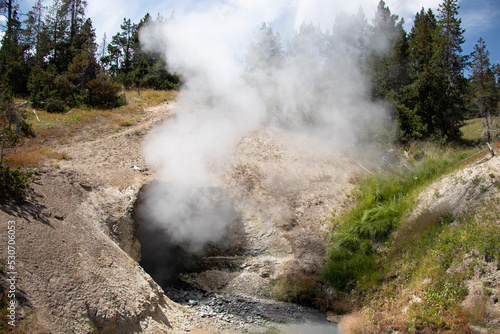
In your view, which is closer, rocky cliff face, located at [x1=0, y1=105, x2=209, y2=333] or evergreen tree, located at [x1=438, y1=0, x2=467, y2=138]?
rocky cliff face, located at [x1=0, y1=105, x2=209, y2=333]

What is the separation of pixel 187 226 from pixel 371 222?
6.36 metres

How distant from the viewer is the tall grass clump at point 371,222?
10289mm

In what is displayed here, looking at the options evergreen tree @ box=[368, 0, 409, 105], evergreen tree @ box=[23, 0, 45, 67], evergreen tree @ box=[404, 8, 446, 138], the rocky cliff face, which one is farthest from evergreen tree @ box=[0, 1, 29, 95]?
evergreen tree @ box=[404, 8, 446, 138]

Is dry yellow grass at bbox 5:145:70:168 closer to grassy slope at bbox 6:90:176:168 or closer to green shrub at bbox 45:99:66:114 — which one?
grassy slope at bbox 6:90:176:168

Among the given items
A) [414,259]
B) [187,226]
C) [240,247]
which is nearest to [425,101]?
[414,259]

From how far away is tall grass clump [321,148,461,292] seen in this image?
33.8 ft

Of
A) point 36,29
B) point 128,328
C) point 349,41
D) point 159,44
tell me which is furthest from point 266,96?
point 36,29

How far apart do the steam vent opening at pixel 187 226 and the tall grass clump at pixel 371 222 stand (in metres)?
3.38

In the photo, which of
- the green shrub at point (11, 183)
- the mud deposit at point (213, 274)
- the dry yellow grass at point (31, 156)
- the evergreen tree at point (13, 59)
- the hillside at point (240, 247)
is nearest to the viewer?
the hillside at point (240, 247)

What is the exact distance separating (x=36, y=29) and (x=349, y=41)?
31021 millimetres

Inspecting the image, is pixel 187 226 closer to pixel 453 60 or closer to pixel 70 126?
pixel 70 126

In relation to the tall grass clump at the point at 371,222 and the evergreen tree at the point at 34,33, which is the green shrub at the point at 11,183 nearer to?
the tall grass clump at the point at 371,222

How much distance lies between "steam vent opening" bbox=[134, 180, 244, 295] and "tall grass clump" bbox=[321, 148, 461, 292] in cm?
338

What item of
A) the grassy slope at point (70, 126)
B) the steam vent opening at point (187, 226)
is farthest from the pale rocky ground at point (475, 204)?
the grassy slope at point (70, 126)
